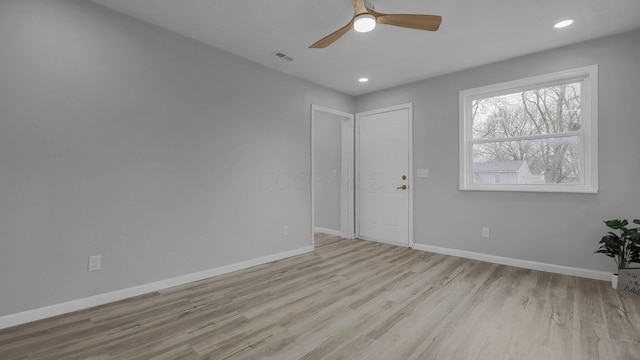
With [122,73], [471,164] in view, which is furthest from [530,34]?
[122,73]

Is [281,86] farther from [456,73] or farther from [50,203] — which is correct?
[50,203]

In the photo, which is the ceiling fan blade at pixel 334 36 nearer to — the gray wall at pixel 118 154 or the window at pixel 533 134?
the gray wall at pixel 118 154

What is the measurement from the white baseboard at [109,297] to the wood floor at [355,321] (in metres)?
0.07

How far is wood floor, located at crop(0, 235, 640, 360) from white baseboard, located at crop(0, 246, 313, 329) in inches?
2.8

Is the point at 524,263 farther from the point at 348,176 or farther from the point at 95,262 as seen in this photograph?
the point at 95,262

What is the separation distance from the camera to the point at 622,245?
2.70 metres

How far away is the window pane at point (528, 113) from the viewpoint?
325 centimetres

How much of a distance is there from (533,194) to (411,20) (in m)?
2.63

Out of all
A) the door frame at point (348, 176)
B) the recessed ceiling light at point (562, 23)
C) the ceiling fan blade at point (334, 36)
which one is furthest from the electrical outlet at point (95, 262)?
the recessed ceiling light at point (562, 23)

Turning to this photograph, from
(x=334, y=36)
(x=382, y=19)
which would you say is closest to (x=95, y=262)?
(x=334, y=36)

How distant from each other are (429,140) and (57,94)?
4.19 meters

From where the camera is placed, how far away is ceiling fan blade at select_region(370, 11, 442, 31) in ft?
6.76

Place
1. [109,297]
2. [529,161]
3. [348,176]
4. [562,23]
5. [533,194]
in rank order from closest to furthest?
1. [109,297]
2. [562,23]
3. [533,194]
4. [529,161]
5. [348,176]

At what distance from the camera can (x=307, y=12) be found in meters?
2.52
